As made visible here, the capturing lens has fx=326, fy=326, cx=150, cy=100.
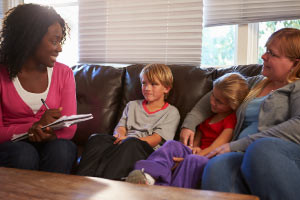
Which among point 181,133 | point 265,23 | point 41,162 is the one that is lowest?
point 41,162

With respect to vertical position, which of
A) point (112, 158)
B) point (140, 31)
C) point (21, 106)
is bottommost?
point (112, 158)

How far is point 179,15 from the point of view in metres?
2.71

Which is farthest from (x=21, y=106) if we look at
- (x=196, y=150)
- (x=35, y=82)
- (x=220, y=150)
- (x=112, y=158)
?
(x=220, y=150)

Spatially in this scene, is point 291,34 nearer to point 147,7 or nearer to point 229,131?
point 229,131

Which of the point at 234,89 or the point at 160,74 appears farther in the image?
the point at 160,74

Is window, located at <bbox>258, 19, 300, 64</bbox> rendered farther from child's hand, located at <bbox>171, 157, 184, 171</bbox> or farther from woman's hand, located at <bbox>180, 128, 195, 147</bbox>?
child's hand, located at <bbox>171, 157, 184, 171</bbox>

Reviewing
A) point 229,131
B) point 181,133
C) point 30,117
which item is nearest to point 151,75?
point 181,133

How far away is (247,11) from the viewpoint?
8.02 ft

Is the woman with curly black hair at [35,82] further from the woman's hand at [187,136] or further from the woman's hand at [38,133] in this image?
the woman's hand at [187,136]

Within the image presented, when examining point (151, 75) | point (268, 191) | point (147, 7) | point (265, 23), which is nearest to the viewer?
point (268, 191)

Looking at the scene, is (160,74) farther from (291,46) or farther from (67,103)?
(291,46)

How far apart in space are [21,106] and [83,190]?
968 mm

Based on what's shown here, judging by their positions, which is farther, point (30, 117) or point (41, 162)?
point (30, 117)

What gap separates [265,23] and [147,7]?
39.3 inches
